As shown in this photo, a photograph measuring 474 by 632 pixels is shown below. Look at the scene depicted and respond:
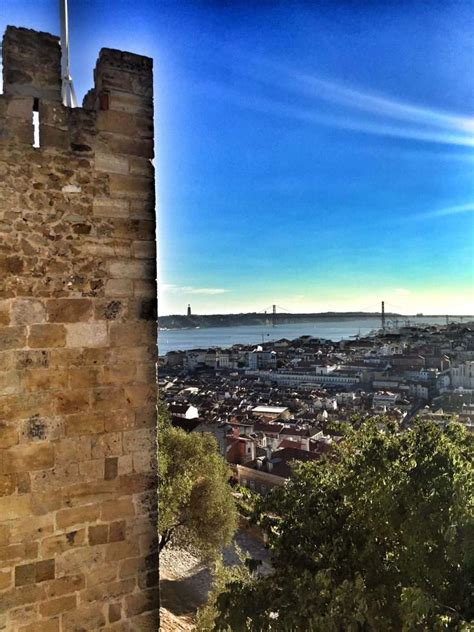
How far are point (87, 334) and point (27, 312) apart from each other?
41 centimetres

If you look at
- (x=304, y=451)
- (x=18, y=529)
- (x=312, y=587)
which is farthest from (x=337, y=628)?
(x=304, y=451)

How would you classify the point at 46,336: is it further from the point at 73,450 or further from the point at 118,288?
the point at 73,450

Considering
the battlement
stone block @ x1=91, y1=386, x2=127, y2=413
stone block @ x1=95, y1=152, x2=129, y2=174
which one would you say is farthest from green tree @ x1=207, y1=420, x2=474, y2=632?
the battlement

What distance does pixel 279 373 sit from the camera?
78.4 meters

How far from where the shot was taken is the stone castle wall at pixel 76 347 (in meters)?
3.00

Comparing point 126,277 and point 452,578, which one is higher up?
point 126,277

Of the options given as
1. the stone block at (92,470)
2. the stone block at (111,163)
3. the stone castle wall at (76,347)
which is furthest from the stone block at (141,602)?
the stone block at (111,163)

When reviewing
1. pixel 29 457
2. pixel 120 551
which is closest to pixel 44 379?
pixel 29 457

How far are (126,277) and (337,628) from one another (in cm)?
419

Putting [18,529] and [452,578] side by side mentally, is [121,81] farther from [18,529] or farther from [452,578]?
[452,578]

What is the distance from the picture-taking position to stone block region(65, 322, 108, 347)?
3.17 meters

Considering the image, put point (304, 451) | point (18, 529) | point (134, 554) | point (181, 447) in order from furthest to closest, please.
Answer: point (304, 451) < point (181, 447) < point (134, 554) < point (18, 529)

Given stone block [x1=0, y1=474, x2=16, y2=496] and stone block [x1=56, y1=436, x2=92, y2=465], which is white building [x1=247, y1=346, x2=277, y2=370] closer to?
stone block [x1=56, y1=436, x2=92, y2=465]

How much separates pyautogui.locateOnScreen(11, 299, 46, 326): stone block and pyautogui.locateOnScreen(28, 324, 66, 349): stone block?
5cm
